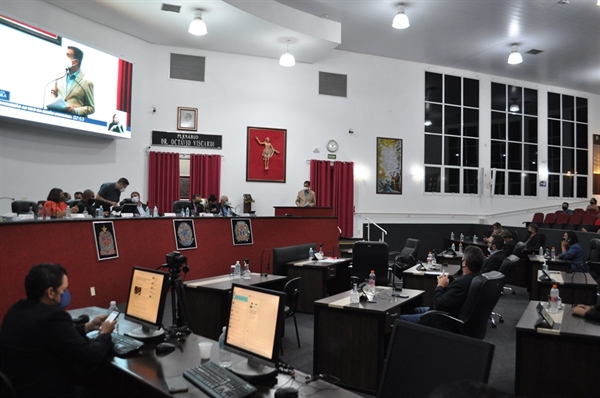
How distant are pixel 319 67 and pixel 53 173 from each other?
7.35m

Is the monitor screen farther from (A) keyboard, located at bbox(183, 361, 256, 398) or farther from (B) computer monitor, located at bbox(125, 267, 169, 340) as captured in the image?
(A) keyboard, located at bbox(183, 361, 256, 398)

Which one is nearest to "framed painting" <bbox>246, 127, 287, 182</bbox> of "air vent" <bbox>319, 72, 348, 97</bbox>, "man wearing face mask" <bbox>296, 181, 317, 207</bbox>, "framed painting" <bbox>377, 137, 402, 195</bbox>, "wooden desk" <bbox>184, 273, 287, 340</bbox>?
"man wearing face mask" <bbox>296, 181, 317, 207</bbox>

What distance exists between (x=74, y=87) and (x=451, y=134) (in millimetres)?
11009

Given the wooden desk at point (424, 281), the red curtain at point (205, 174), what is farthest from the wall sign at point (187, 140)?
the wooden desk at point (424, 281)

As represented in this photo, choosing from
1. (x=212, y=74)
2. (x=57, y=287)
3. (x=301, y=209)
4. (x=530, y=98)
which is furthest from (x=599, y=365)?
(x=530, y=98)

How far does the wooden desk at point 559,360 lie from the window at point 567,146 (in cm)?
1421

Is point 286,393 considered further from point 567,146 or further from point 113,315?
point 567,146

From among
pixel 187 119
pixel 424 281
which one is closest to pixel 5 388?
pixel 424 281

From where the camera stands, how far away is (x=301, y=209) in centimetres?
917

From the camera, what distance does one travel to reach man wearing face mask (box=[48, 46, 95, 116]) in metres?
7.98

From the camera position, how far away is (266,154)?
1154 cm

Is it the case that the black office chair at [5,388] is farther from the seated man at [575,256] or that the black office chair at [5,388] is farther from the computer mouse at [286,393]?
the seated man at [575,256]

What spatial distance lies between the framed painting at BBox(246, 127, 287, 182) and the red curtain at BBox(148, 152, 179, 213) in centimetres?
189

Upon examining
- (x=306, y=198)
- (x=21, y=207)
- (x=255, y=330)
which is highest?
(x=306, y=198)
